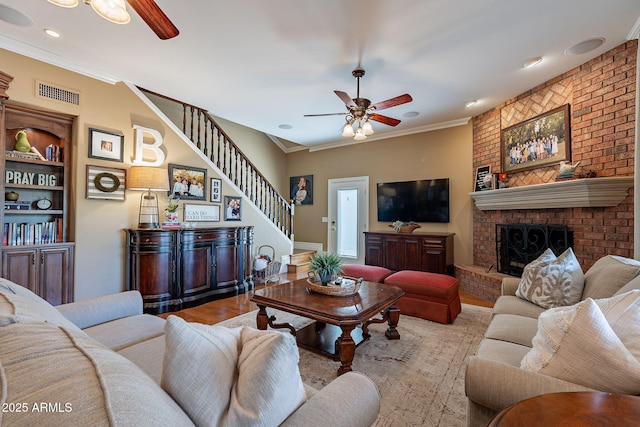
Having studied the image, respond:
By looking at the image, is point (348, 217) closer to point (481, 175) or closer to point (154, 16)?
point (481, 175)

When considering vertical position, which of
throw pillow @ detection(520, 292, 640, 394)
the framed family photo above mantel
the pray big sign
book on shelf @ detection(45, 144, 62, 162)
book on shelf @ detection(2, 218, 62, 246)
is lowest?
throw pillow @ detection(520, 292, 640, 394)

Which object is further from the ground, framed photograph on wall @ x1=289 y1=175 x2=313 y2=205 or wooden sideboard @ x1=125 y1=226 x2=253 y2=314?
framed photograph on wall @ x1=289 y1=175 x2=313 y2=205

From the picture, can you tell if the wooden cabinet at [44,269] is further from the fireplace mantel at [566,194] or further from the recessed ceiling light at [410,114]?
the fireplace mantel at [566,194]

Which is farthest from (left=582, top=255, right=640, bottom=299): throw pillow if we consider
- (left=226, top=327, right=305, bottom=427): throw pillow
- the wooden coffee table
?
(left=226, top=327, right=305, bottom=427): throw pillow

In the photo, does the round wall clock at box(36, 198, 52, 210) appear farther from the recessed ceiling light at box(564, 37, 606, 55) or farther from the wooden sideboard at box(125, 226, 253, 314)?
the recessed ceiling light at box(564, 37, 606, 55)

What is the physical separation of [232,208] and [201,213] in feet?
Result: 1.79

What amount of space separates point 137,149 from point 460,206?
5111 millimetres

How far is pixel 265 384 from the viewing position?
74 centimetres

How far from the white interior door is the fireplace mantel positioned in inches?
101

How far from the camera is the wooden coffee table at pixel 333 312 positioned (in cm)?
205

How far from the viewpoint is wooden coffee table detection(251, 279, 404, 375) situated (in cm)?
205

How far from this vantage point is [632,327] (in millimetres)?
1078

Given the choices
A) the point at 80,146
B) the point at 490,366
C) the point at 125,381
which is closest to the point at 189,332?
the point at 125,381

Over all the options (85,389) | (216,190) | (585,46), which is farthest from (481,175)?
(85,389)
